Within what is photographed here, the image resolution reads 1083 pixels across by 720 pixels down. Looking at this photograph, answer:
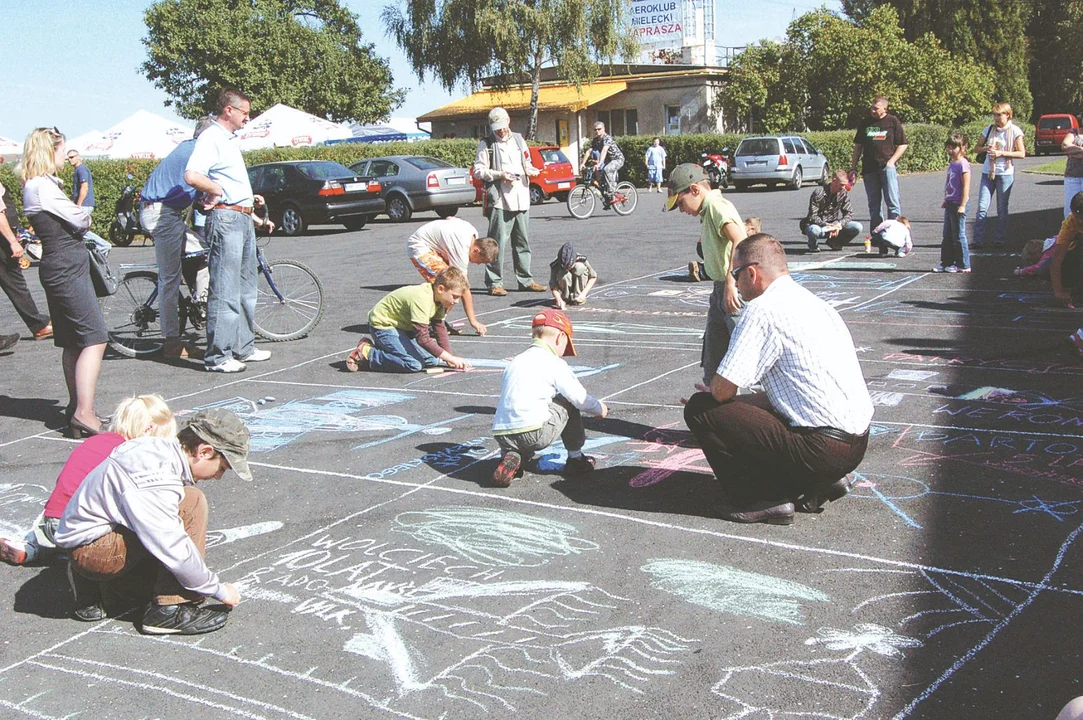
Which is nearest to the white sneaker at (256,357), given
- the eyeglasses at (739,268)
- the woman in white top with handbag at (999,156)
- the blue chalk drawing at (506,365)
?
the blue chalk drawing at (506,365)

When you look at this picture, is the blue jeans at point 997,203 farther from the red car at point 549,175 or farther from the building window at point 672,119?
the building window at point 672,119

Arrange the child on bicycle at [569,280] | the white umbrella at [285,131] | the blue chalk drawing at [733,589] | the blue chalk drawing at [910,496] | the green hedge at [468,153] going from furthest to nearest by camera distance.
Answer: the white umbrella at [285,131] < the green hedge at [468,153] < the child on bicycle at [569,280] < the blue chalk drawing at [910,496] < the blue chalk drawing at [733,589]

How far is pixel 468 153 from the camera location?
33.4 metres

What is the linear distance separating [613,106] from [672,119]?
2854 millimetres

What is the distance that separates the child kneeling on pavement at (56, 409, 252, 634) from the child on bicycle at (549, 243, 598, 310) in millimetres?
6796

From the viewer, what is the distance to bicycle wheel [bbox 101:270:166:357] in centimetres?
909

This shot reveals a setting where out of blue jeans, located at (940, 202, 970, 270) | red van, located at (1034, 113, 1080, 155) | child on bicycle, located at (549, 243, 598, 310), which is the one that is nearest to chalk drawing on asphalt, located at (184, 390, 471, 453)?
child on bicycle, located at (549, 243, 598, 310)

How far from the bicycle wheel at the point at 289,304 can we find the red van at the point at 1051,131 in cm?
4441

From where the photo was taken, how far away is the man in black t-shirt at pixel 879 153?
43.1 feet

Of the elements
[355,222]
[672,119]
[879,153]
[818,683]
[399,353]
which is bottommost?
[818,683]

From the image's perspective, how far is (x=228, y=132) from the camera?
797 centimetres

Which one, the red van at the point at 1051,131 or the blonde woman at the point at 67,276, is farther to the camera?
the red van at the point at 1051,131

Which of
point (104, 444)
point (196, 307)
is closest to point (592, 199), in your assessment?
point (196, 307)

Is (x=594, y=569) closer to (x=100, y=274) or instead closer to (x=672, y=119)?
(x=100, y=274)
